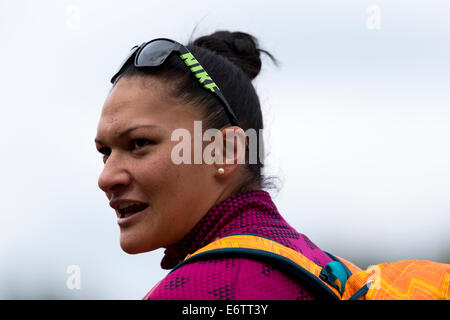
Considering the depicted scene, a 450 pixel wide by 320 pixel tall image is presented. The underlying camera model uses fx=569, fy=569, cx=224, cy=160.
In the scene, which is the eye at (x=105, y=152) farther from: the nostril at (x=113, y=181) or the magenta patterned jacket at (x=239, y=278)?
the magenta patterned jacket at (x=239, y=278)

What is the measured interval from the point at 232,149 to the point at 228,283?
0.97m

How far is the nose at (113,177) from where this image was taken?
9.57 ft

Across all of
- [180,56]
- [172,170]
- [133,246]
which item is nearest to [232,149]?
[172,170]

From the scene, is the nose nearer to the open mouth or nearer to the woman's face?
the woman's face

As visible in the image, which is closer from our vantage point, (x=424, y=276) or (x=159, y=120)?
(x=424, y=276)

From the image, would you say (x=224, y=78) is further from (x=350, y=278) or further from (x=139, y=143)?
(x=350, y=278)

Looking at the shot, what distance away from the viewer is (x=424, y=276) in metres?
2.42

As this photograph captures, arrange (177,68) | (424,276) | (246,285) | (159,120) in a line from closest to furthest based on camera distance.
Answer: (246,285), (424,276), (159,120), (177,68)

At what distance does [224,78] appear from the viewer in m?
3.27

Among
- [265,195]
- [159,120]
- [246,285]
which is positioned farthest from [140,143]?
[246,285]

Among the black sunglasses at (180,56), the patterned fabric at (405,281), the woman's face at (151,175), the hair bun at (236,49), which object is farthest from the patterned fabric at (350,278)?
the hair bun at (236,49)

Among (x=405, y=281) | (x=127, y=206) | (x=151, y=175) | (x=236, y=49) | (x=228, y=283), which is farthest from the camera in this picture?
(x=236, y=49)
